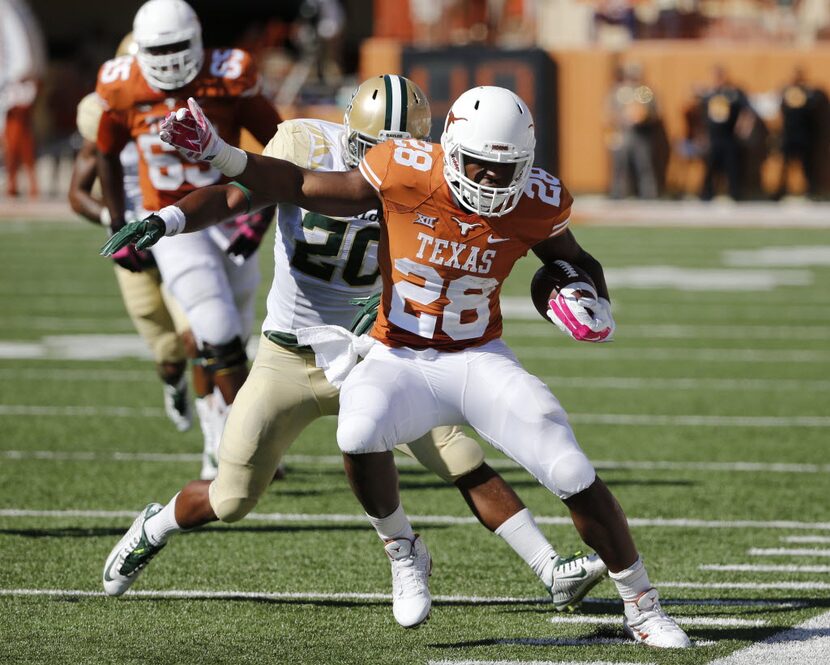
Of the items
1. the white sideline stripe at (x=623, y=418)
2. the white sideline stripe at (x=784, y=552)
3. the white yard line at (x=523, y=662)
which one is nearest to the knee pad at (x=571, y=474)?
the white yard line at (x=523, y=662)

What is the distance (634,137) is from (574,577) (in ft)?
55.6

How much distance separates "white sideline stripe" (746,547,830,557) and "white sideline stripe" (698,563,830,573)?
0.17 m

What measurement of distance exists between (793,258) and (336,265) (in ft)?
36.6

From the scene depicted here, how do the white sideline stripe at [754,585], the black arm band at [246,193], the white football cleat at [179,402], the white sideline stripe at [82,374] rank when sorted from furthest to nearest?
the white sideline stripe at [82,374] < the white football cleat at [179,402] < the white sideline stripe at [754,585] < the black arm band at [246,193]

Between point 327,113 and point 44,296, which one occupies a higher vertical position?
point 44,296

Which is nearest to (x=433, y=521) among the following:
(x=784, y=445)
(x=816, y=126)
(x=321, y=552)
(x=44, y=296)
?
(x=321, y=552)

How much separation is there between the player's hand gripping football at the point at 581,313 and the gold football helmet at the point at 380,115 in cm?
68

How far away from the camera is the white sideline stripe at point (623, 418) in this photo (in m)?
7.82

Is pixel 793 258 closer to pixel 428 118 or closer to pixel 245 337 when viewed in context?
pixel 245 337

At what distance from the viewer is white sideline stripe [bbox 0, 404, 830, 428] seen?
7820mm

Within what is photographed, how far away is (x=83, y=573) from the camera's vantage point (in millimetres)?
4934

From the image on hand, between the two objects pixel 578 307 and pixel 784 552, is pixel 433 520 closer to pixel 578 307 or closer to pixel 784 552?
pixel 784 552

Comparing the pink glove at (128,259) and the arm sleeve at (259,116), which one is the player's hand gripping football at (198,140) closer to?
the pink glove at (128,259)

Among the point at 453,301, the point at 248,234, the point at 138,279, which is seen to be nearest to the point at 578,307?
the point at 453,301
